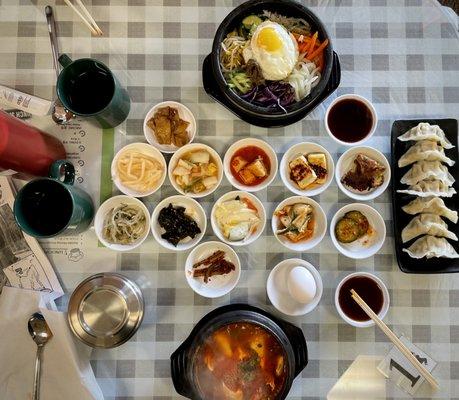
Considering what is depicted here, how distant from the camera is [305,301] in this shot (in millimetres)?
2363

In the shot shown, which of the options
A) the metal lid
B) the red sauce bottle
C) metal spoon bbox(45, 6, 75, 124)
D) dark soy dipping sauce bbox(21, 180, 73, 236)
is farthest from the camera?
metal spoon bbox(45, 6, 75, 124)

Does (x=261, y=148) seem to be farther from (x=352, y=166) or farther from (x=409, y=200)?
(x=409, y=200)

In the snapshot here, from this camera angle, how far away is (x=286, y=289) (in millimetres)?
2453

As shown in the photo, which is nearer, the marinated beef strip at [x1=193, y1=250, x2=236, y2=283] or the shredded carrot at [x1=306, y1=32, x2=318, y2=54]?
the shredded carrot at [x1=306, y1=32, x2=318, y2=54]

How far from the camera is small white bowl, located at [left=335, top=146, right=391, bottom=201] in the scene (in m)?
2.39

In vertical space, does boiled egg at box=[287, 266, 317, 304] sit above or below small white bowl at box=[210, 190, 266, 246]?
below

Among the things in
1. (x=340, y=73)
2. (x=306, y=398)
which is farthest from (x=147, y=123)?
(x=306, y=398)

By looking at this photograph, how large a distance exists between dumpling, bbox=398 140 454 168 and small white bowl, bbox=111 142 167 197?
3.42 feet

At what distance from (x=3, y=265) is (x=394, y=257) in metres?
1.74

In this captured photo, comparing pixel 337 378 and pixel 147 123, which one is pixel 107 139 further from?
pixel 337 378

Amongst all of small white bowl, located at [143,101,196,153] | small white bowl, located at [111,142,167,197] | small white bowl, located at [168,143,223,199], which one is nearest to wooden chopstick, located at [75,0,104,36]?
small white bowl, located at [143,101,196,153]

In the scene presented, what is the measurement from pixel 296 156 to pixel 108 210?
0.86m

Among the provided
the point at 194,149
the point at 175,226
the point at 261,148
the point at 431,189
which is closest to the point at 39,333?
the point at 175,226

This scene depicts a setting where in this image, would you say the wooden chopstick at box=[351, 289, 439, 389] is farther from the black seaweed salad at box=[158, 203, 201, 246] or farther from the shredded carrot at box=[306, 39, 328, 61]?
the shredded carrot at box=[306, 39, 328, 61]
